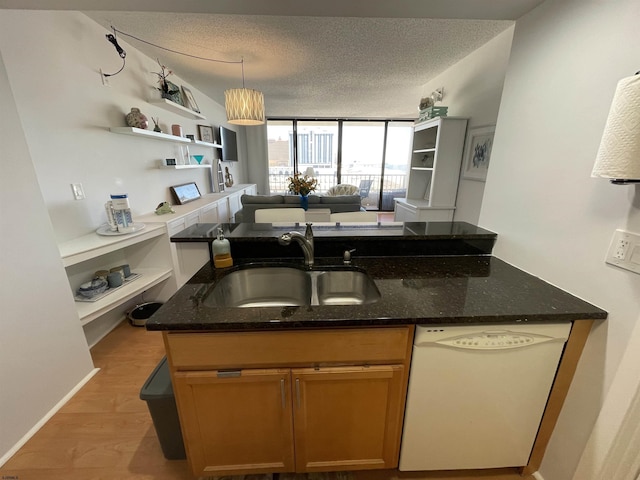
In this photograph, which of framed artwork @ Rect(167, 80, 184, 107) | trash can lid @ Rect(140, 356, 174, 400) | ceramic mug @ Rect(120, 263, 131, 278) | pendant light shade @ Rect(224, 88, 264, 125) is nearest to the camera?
trash can lid @ Rect(140, 356, 174, 400)

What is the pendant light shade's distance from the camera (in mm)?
3189

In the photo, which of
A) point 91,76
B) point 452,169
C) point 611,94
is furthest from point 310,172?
point 611,94

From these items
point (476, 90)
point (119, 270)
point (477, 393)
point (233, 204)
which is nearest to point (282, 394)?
point (477, 393)

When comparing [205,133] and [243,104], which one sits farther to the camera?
[205,133]

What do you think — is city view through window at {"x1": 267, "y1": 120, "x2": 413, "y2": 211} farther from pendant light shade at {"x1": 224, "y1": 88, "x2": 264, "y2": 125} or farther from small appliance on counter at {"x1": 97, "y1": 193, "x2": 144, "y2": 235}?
small appliance on counter at {"x1": 97, "y1": 193, "x2": 144, "y2": 235}

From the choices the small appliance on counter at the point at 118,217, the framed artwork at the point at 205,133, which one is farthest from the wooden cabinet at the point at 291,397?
the framed artwork at the point at 205,133

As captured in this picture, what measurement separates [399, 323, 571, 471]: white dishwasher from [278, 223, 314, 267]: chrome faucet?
0.61 m

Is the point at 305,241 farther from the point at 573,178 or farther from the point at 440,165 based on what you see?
the point at 440,165

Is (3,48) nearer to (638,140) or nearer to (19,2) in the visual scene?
(19,2)

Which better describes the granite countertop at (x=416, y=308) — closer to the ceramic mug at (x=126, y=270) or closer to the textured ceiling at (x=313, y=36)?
the textured ceiling at (x=313, y=36)

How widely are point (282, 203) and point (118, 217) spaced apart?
207 cm

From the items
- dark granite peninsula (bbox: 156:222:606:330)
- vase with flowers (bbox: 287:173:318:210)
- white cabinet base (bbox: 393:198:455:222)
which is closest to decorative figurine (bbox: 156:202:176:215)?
dark granite peninsula (bbox: 156:222:606:330)

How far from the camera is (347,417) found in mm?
1056

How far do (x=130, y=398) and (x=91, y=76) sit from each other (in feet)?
8.04
